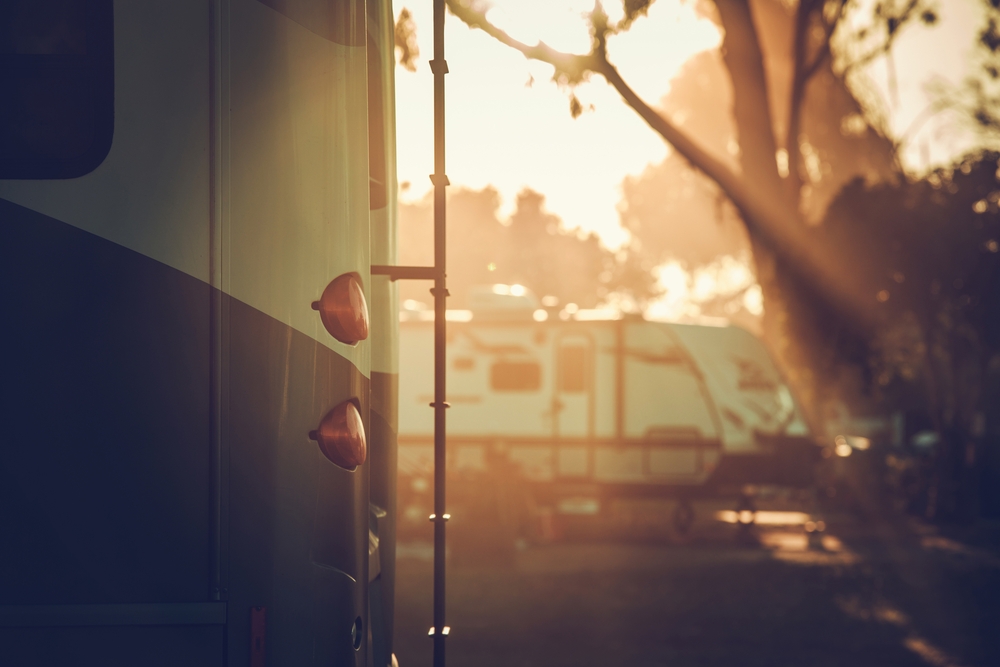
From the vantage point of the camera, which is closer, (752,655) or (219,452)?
(219,452)

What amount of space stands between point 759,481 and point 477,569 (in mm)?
4071

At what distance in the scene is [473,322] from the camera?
44.6ft

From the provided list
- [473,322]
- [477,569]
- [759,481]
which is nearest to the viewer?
[477,569]

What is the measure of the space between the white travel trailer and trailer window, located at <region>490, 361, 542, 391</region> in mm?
13

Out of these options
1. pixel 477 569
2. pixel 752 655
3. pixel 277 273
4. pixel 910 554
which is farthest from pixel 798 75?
pixel 277 273

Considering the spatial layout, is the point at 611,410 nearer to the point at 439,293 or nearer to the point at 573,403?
the point at 573,403

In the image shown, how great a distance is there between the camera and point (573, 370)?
13.2 meters

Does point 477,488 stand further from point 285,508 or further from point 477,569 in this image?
point 285,508

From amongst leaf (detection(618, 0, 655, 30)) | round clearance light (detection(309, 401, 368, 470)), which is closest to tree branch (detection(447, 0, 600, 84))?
leaf (detection(618, 0, 655, 30))

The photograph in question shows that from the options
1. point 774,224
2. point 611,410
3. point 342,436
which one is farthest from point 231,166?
point 774,224

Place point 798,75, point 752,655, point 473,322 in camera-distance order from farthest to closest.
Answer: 1. point 798,75
2. point 473,322
3. point 752,655

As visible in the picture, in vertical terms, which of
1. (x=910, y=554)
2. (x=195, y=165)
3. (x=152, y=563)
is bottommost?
(x=910, y=554)

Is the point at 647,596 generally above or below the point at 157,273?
below

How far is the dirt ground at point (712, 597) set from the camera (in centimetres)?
718
